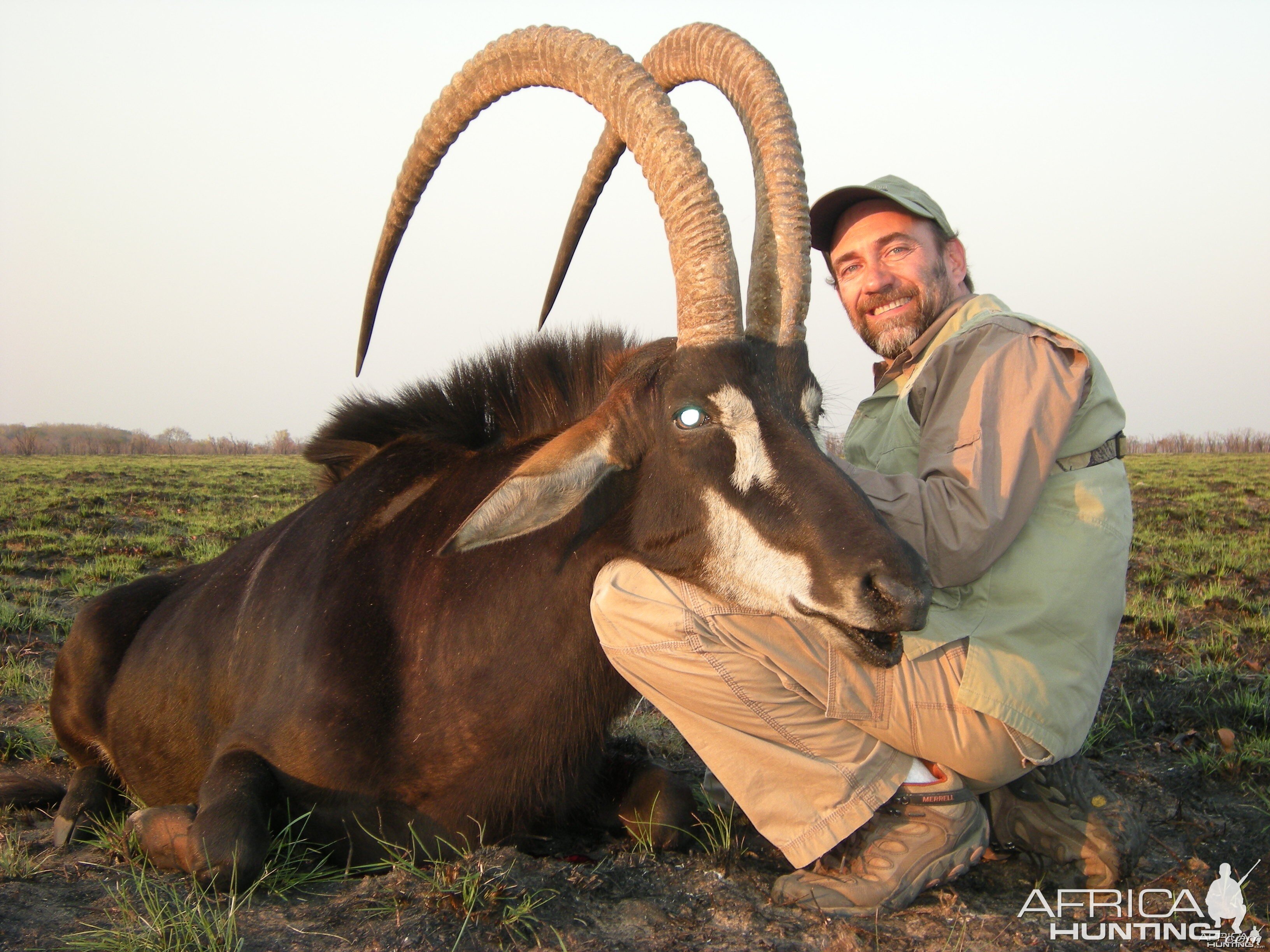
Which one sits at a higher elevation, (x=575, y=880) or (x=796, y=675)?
(x=796, y=675)

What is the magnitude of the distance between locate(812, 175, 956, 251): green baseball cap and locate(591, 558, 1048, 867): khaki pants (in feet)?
7.32

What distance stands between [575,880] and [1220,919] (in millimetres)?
2118

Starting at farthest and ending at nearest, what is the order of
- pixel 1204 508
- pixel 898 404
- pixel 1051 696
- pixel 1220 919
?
pixel 1204 508 < pixel 898 404 < pixel 1051 696 < pixel 1220 919

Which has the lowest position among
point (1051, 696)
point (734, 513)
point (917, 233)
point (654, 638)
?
point (1051, 696)

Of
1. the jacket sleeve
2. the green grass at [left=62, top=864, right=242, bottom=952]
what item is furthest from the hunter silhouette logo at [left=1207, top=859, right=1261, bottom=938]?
the green grass at [left=62, top=864, right=242, bottom=952]

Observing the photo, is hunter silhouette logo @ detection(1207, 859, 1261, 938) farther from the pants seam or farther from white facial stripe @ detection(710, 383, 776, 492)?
white facial stripe @ detection(710, 383, 776, 492)

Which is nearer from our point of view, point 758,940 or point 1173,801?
point 758,940

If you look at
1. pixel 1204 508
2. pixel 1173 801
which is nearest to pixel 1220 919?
pixel 1173 801

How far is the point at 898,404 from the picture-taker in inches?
156

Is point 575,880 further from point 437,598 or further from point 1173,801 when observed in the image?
point 1173,801

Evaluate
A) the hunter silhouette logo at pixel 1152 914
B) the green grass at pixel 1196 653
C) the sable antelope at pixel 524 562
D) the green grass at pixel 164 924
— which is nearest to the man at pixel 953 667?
the hunter silhouette logo at pixel 1152 914

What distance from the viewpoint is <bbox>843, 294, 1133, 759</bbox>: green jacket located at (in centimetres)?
319

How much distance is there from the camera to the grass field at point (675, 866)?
2.84m

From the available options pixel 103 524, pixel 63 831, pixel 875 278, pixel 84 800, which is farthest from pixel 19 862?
pixel 103 524
